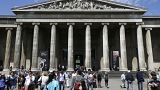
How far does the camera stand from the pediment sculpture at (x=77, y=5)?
137 feet

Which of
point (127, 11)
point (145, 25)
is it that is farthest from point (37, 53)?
point (145, 25)

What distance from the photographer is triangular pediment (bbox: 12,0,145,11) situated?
41875mm

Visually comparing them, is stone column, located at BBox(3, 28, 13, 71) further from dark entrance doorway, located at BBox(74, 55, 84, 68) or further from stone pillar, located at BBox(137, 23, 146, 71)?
stone pillar, located at BBox(137, 23, 146, 71)

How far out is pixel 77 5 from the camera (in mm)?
41906

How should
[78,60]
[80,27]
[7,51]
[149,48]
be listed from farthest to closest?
[78,60]
[80,27]
[7,51]
[149,48]

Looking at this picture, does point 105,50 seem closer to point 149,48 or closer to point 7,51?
point 149,48

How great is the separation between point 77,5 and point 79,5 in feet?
1.19

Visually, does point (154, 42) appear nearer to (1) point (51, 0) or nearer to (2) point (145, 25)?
(2) point (145, 25)

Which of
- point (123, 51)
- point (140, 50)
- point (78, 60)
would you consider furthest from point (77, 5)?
point (140, 50)

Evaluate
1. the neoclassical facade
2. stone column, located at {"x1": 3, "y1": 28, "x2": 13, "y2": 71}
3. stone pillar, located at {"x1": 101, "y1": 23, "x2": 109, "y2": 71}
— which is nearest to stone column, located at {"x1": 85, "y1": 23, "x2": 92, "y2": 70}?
the neoclassical facade

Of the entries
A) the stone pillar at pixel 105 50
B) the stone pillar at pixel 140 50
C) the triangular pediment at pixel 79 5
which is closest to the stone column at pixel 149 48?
the stone pillar at pixel 140 50

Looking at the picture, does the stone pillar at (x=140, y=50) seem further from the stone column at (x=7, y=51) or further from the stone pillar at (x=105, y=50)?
the stone column at (x=7, y=51)

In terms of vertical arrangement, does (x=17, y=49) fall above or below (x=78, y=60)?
above

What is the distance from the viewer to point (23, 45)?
44.2 meters
